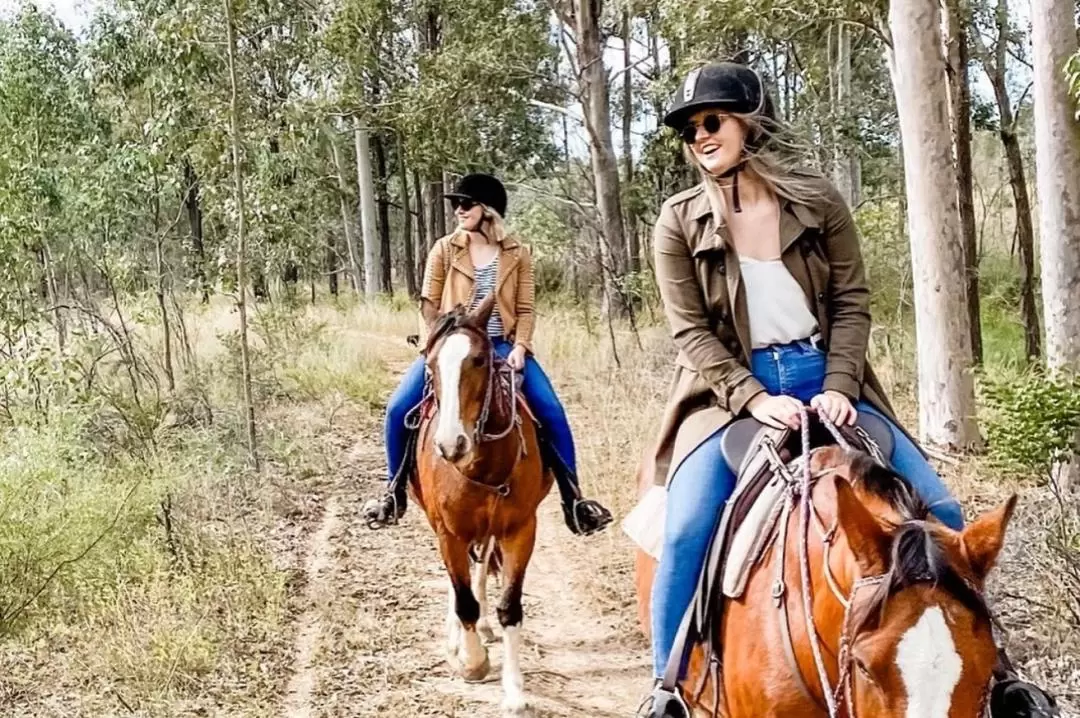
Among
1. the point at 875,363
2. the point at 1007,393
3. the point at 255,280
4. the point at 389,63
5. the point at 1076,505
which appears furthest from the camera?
the point at 389,63

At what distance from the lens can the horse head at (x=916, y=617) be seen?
199cm

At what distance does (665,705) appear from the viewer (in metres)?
3.18

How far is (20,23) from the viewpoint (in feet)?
44.1

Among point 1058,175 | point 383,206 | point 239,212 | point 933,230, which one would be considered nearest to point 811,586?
point 1058,175

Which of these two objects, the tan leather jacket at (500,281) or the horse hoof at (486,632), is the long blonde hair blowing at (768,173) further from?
the horse hoof at (486,632)

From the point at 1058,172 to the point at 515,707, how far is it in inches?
180

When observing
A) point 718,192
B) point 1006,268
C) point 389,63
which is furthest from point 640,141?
point 718,192

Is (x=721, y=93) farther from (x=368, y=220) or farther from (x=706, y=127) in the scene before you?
(x=368, y=220)

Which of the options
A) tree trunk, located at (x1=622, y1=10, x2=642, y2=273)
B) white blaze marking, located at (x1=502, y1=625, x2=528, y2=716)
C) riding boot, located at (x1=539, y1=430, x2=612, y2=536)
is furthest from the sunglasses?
tree trunk, located at (x1=622, y1=10, x2=642, y2=273)

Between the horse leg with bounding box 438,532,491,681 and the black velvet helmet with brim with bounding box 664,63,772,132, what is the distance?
293 cm

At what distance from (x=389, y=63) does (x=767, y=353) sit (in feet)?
72.0

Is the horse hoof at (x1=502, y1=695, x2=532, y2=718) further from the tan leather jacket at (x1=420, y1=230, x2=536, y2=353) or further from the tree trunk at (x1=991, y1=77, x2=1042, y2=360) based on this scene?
the tree trunk at (x1=991, y1=77, x2=1042, y2=360)

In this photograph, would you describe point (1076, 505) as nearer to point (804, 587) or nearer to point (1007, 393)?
point (1007, 393)

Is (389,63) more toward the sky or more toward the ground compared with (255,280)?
more toward the sky
